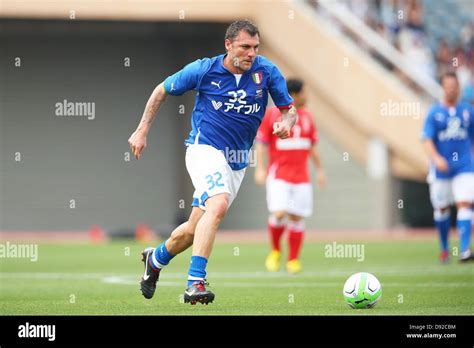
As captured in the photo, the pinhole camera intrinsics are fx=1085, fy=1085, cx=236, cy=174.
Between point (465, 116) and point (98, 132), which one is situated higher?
point (98, 132)

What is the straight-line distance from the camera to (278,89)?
10.2 metres

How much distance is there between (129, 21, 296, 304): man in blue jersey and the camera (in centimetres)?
975

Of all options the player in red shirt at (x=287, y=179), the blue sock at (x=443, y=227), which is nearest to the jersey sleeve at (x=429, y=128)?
the blue sock at (x=443, y=227)

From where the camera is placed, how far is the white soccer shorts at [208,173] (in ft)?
32.1

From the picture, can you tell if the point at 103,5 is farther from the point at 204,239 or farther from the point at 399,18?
the point at 204,239

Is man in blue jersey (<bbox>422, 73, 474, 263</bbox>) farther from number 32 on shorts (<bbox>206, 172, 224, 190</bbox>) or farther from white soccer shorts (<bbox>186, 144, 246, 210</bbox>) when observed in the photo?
number 32 on shorts (<bbox>206, 172, 224, 190</bbox>)

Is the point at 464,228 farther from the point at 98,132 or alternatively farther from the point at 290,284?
the point at 98,132

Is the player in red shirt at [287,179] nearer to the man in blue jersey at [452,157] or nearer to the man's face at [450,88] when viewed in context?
the man in blue jersey at [452,157]

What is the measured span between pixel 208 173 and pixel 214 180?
9 cm

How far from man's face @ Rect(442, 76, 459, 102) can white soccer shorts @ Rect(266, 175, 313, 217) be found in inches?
101

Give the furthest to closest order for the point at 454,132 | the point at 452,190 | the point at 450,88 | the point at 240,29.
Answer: the point at 452,190 → the point at 454,132 → the point at 450,88 → the point at 240,29

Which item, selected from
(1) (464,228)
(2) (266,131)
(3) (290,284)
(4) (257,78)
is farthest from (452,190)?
(4) (257,78)

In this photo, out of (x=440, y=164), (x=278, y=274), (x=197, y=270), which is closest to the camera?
(x=197, y=270)

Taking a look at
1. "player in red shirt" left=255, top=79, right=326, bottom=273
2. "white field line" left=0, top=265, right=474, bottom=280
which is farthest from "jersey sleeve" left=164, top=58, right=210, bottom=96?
"player in red shirt" left=255, top=79, right=326, bottom=273
